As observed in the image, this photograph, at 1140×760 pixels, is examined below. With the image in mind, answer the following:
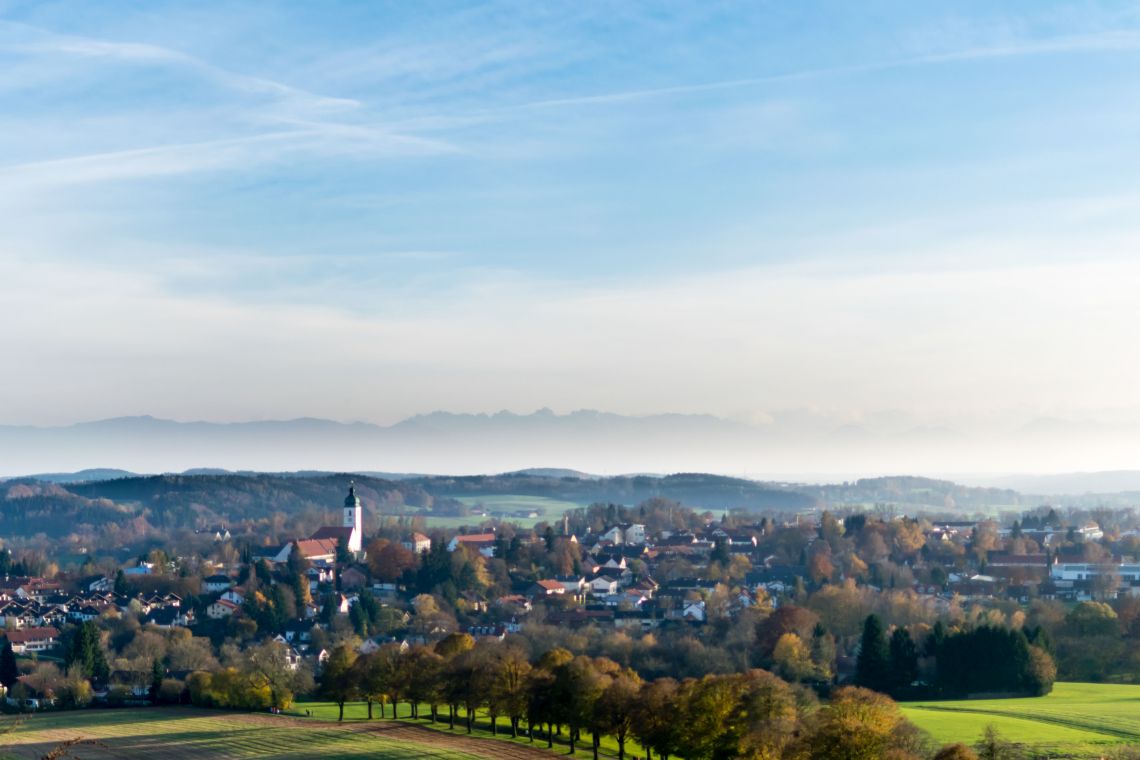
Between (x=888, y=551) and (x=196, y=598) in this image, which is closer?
(x=196, y=598)

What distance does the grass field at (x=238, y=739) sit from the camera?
172 ft

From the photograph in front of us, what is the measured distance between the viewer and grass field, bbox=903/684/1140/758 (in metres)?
48.8

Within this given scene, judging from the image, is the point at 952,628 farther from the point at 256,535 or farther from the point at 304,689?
the point at 256,535

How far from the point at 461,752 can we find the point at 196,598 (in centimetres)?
6228

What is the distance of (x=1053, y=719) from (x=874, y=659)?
648 inches

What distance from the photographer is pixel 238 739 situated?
57.0 metres

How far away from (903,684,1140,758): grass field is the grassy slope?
62.2 feet

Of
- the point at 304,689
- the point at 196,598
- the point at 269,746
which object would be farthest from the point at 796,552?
the point at 269,746

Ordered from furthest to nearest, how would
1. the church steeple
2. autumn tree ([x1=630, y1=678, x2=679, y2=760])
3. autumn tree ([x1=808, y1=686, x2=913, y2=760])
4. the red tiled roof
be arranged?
the church steeple
the red tiled roof
autumn tree ([x1=630, y1=678, x2=679, y2=760])
autumn tree ([x1=808, y1=686, x2=913, y2=760])

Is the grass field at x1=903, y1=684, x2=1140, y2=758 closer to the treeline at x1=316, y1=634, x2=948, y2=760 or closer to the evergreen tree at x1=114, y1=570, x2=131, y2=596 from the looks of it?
the treeline at x1=316, y1=634, x2=948, y2=760

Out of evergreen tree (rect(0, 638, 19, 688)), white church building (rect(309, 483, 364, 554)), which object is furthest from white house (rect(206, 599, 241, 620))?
white church building (rect(309, 483, 364, 554))

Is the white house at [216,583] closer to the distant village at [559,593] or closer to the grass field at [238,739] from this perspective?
the distant village at [559,593]

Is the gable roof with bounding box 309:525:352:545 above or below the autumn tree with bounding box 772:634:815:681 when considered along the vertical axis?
above

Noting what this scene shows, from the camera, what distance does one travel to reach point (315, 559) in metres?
134
